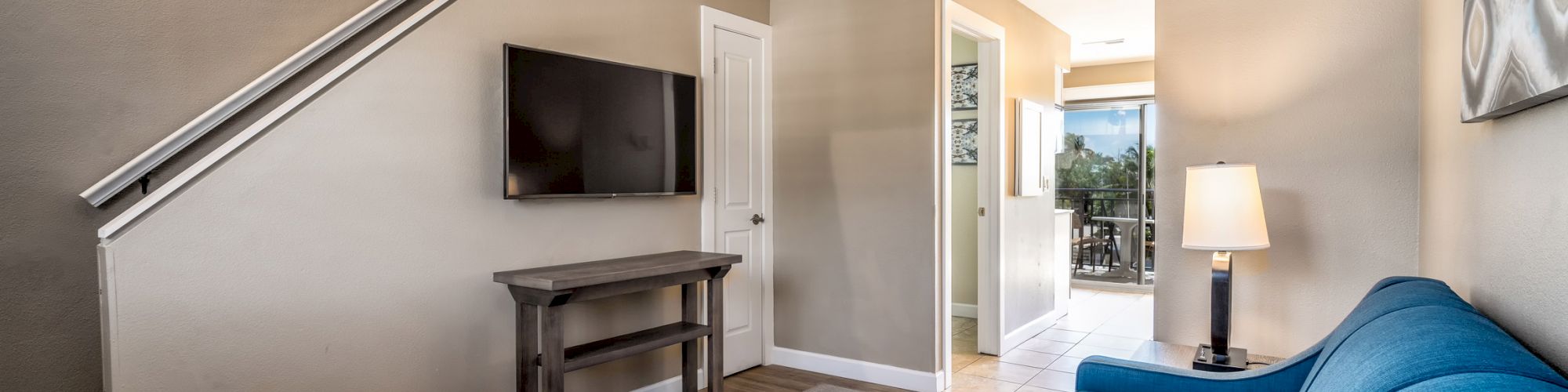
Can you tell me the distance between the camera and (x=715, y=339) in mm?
3242

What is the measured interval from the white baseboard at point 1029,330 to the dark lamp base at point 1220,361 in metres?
2.02

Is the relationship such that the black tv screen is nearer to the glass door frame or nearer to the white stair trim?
the white stair trim

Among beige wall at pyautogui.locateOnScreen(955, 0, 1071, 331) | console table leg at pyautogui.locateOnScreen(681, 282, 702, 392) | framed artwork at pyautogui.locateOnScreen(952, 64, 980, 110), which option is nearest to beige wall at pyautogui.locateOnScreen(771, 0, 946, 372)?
beige wall at pyautogui.locateOnScreen(955, 0, 1071, 331)

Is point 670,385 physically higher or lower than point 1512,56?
lower

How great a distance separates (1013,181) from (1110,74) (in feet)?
10.5

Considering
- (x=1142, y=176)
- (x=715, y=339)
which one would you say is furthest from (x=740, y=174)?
(x=1142, y=176)

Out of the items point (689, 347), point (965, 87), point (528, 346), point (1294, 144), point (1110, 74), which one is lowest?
point (689, 347)

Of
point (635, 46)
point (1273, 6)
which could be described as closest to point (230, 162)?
point (635, 46)

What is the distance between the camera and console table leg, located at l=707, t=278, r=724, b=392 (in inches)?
127

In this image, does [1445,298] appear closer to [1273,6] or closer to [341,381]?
[1273,6]

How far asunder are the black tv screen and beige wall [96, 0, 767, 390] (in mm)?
160

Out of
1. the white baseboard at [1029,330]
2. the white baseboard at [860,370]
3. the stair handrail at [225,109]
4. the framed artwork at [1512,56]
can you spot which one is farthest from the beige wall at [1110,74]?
the stair handrail at [225,109]

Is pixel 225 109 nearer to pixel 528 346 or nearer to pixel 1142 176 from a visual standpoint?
pixel 528 346

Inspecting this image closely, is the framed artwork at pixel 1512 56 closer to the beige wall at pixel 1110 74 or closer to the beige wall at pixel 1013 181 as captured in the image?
the beige wall at pixel 1013 181
